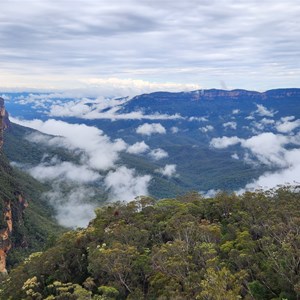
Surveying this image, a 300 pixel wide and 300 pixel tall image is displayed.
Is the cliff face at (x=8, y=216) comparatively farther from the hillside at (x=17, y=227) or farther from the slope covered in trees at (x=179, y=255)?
the slope covered in trees at (x=179, y=255)

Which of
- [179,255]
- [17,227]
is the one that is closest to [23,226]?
[17,227]

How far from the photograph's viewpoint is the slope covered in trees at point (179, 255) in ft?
88.4

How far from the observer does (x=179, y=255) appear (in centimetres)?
3041

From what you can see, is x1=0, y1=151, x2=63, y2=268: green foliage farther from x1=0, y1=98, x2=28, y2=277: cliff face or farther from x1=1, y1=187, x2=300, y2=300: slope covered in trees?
x1=1, y1=187, x2=300, y2=300: slope covered in trees

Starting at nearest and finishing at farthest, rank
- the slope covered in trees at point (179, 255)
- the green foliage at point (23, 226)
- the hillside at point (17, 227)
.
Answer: the slope covered in trees at point (179, 255) → the hillside at point (17, 227) → the green foliage at point (23, 226)

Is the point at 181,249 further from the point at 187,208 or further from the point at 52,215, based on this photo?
the point at 52,215

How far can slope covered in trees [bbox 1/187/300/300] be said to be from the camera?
88.4 ft

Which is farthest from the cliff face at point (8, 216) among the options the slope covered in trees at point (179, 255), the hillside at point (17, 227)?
the slope covered in trees at point (179, 255)

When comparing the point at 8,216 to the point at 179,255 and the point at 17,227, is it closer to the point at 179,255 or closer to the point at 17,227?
the point at 17,227

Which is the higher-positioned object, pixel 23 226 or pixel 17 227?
pixel 17 227

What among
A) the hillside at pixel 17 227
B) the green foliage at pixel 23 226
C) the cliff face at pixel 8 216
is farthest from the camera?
the green foliage at pixel 23 226

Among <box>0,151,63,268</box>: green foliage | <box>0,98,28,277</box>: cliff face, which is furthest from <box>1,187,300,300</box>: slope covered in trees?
<box>0,151,63,268</box>: green foliage

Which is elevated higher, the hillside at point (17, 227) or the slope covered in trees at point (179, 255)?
the slope covered in trees at point (179, 255)

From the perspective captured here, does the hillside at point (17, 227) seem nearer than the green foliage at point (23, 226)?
Yes
